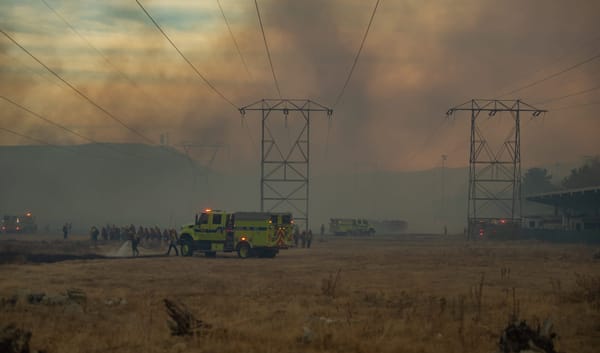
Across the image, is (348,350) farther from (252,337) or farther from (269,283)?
(269,283)

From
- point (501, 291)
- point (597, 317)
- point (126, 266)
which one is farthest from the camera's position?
point (126, 266)

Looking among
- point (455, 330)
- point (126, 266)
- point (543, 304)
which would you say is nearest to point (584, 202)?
point (126, 266)

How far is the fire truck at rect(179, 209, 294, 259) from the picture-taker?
165 ft

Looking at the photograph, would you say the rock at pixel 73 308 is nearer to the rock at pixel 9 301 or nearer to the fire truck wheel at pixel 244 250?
the rock at pixel 9 301

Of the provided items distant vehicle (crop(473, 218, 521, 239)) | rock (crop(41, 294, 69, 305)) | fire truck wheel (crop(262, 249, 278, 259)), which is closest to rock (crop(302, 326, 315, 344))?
rock (crop(41, 294, 69, 305))

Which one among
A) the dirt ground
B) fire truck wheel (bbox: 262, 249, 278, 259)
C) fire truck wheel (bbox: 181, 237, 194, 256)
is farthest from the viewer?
fire truck wheel (bbox: 181, 237, 194, 256)

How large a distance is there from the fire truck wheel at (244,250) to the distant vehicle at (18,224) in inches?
2742

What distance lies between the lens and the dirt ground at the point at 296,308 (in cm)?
1542

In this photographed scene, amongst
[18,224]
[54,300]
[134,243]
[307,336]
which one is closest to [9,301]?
[54,300]

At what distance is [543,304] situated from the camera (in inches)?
843

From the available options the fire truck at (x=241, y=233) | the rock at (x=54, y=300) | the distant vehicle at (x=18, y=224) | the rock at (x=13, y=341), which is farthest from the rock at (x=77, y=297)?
the distant vehicle at (x=18, y=224)

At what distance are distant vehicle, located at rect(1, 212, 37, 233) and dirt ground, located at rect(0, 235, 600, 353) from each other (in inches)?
3024

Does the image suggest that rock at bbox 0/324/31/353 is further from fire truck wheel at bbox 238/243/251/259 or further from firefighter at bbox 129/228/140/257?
firefighter at bbox 129/228/140/257

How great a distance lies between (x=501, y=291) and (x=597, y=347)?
10692 mm
